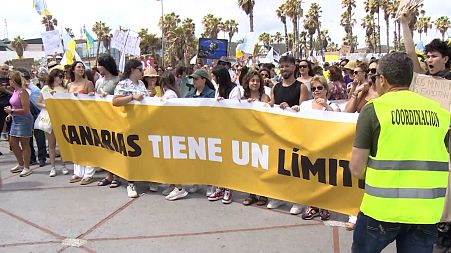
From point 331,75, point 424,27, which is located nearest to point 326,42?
point 424,27

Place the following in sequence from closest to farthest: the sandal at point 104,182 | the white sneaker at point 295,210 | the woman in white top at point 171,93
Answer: the white sneaker at point 295,210 → the woman in white top at point 171,93 → the sandal at point 104,182

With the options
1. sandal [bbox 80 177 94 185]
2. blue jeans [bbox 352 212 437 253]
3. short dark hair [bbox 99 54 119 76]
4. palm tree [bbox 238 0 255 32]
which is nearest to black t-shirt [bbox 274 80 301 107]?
short dark hair [bbox 99 54 119 76]

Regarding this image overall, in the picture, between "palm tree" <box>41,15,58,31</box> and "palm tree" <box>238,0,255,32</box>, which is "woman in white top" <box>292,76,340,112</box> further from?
"palm tree" <box>238,0,255,32</box>

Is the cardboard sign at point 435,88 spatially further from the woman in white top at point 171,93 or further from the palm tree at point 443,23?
the palm tree at point 443,23

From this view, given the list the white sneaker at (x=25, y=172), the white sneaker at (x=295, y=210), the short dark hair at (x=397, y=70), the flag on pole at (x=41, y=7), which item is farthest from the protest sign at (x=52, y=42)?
the short dark hair at (x=397, y=70)

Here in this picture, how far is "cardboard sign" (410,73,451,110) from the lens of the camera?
11.8ft

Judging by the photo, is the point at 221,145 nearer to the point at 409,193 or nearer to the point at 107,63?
the point at 107,63

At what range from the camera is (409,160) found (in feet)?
7.50

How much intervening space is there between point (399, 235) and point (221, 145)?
297 centimetres

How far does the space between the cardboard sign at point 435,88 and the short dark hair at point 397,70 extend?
1.43 m

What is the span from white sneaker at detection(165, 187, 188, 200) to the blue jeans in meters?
3.35

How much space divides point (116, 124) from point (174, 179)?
111 cm

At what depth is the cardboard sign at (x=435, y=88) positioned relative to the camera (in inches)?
141

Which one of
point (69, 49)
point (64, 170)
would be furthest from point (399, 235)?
point (69, 49)
